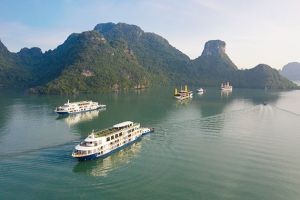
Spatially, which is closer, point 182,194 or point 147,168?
point 182,194

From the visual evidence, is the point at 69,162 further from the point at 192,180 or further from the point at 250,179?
the point at 250,179

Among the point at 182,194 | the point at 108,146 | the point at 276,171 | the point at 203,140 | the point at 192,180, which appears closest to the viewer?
the point at 182,194

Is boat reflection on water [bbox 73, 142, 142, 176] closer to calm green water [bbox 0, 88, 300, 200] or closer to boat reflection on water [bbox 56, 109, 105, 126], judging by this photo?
calm green water [bbox 0, 88, 300, 200]

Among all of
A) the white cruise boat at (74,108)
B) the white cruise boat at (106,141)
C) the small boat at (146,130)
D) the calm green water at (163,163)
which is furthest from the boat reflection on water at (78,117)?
the white cruise boat at (106,141)

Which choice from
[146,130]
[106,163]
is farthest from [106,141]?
[146,130]

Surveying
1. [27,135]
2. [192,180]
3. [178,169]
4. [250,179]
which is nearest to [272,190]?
[250,179]

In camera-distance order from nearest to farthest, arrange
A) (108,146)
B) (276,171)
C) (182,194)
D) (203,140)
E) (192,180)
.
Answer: (182,194)
(192,180)
(276,171)
(108,146)
(203,140)

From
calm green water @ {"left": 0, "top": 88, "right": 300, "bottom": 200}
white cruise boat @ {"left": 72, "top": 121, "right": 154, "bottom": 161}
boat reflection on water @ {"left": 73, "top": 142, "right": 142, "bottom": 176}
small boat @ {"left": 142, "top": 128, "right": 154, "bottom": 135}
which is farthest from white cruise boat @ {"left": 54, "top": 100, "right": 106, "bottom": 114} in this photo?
boat reflection on water @ {"left": 73, "top": 142, "right": 142, "bottom": 176}
